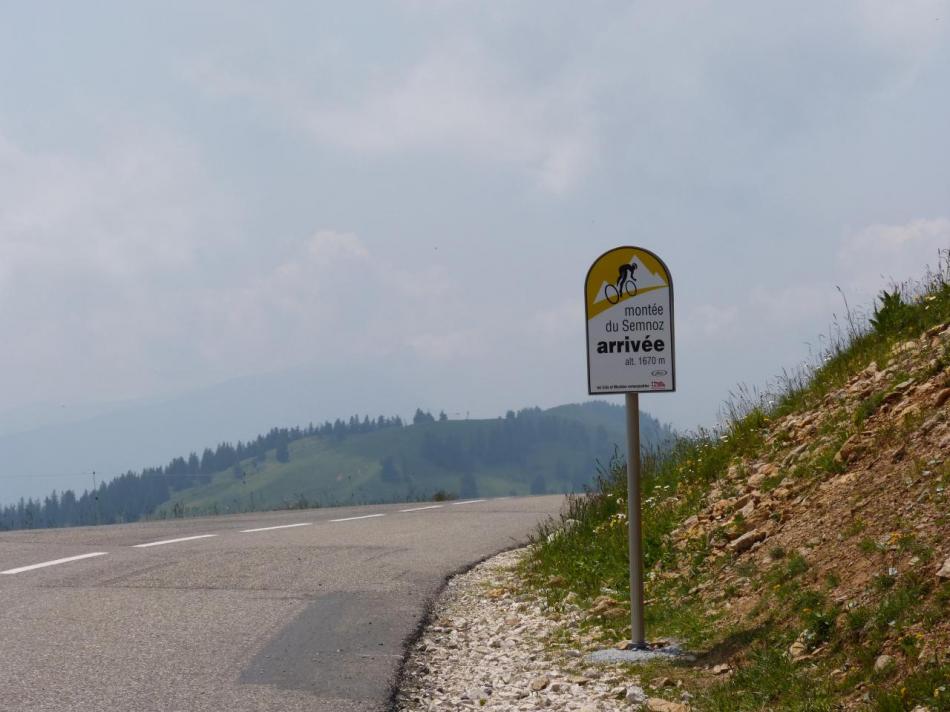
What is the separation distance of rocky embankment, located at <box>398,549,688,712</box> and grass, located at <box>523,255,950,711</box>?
12.4 inches

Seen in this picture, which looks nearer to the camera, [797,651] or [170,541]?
[797,651]

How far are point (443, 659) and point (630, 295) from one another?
2942mm

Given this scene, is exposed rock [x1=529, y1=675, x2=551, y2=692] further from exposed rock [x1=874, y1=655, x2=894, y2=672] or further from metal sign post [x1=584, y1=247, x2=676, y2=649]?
exposed rock [x1=874, y1=655, x2=894, y2=672]

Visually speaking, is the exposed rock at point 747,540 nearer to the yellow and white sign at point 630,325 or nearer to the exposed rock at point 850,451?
the exposed rock at point 850,451

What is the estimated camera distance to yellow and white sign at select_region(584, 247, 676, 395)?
23.0 ft

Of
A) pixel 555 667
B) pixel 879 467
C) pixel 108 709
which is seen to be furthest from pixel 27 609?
pixel 879 467

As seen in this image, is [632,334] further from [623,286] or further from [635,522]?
[635,522]

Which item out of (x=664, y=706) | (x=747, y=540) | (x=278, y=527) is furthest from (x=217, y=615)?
(x=278, y=527)

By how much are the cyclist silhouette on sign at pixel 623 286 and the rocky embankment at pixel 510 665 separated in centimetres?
256

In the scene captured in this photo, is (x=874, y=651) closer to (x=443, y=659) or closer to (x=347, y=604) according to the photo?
(x=443, y=659)

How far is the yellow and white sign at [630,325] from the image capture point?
7.01 meters

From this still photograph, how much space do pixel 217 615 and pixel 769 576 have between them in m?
4.40

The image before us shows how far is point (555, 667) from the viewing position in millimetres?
6906

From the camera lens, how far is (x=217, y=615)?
821 cm
